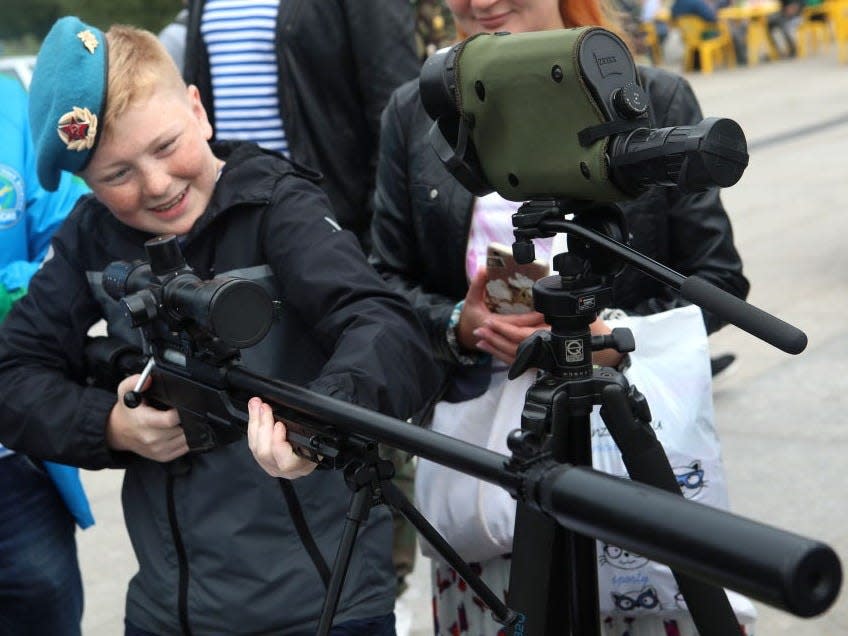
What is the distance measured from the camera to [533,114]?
144 cm

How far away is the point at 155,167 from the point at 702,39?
59.7 feet

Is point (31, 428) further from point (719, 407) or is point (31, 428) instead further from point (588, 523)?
point (719, 407)

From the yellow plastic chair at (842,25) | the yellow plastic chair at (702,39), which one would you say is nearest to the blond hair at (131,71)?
the yellow plastic chair at (842,25)

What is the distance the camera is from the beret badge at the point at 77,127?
73.3 inches

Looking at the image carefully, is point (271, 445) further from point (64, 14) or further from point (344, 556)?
point (64, 14)

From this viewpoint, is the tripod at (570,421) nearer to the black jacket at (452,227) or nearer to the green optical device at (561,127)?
the green optical device at (561,127)

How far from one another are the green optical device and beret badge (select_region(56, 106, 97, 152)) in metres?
0.60

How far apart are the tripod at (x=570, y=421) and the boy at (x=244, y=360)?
41 centimetres

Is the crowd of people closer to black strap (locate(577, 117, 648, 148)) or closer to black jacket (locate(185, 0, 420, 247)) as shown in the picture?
black strap (locate(577, 117, 648, 148))

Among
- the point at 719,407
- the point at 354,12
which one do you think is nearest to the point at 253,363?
the point at 354,12

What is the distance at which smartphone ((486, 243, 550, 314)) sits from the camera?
1961 millimetres

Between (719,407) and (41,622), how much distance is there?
10.6 feet

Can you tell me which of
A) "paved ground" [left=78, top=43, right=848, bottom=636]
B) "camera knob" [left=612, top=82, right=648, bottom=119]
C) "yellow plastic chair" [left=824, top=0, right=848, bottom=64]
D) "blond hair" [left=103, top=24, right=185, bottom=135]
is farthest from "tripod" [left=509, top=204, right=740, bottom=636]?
"yellow plastic chair" [left=824, top=0, right=848, bottom=64]

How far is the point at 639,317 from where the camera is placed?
6.83 feet
